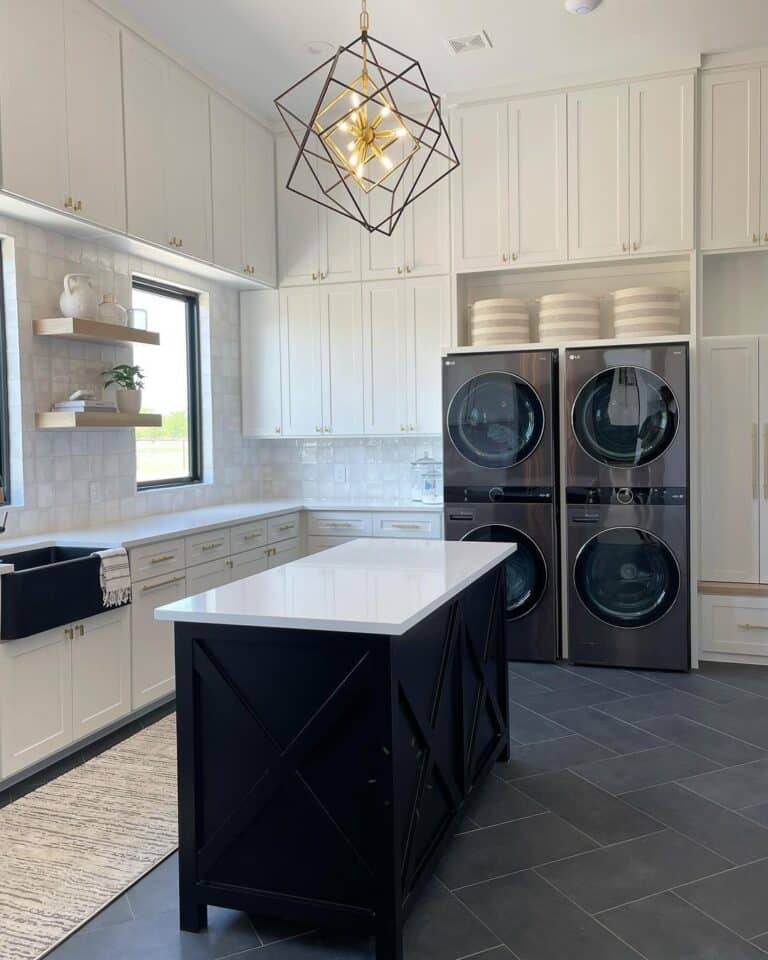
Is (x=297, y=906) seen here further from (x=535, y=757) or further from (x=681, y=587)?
(x=681, y=587)

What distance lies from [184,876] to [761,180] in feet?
14.0

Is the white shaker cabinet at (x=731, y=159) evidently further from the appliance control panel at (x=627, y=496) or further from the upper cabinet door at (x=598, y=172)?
the appliance control panel at (x=627, y=496)

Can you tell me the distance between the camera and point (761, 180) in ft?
14.4

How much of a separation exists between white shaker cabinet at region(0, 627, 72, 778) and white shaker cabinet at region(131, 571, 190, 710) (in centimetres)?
44

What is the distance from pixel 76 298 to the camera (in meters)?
3.81

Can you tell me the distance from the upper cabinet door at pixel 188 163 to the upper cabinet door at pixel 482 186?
144 cm

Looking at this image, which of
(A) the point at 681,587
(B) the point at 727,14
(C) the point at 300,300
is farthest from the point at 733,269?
(C) the point at 300,300

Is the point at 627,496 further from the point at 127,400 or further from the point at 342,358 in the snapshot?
the point at 127,400

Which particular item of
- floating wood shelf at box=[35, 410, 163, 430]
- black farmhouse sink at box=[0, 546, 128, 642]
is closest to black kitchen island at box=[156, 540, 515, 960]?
black farmhouse sink at box=[0, 546, 128, 642]

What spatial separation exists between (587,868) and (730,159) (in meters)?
3.70

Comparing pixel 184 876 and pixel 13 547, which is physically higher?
pixel 13 547

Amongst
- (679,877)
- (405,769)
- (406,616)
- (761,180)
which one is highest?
(761,180)

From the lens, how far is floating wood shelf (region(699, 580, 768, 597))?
446cm

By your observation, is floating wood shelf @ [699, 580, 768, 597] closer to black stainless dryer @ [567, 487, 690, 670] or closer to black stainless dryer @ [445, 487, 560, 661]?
black stainless dryer @ [567, 487, 690, 670]
